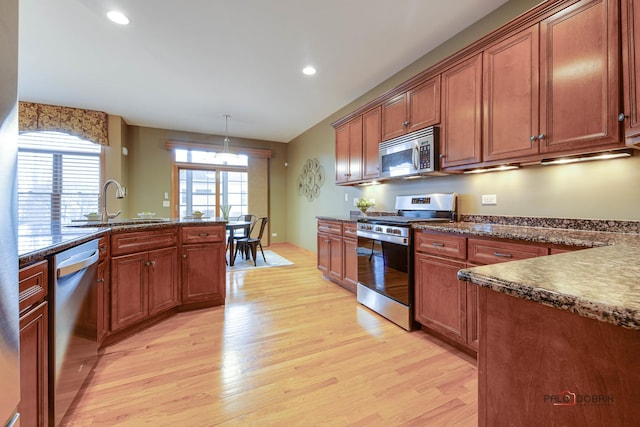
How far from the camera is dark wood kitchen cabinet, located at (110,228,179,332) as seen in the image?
2014 mm

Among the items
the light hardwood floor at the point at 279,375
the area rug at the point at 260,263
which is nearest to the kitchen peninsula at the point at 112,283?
the light hardwood floor at the point at 279,375

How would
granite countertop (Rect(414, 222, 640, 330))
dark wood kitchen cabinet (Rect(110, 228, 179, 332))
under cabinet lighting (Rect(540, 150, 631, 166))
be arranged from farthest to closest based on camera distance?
1. dark wood kitchen cabinet (Rect(110, 228, 179, 332))
2. under cabinet lighting (Rect(540, 150, 631, 166))
3. granite countertop (Rect(414, 222, 640, 330))

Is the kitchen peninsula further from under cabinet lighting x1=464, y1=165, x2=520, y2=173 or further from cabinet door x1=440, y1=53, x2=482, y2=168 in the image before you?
under cabinet lighting x1=464, y1=165, x2=520, y2=173

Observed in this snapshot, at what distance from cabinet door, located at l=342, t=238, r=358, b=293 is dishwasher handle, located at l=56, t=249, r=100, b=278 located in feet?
7.54

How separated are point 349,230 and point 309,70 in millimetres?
2009

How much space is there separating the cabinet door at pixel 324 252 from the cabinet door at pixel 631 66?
283 centimetres

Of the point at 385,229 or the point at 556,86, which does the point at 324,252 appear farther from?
the point at 556,86

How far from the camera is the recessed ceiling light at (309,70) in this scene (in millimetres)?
3208

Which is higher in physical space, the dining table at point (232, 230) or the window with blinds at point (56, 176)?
the window with blinds at point (56, 176)

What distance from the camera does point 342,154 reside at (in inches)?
156

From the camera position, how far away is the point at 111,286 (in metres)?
1.96

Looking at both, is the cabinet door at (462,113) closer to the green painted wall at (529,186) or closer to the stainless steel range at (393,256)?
the green painted wall at (529,186)

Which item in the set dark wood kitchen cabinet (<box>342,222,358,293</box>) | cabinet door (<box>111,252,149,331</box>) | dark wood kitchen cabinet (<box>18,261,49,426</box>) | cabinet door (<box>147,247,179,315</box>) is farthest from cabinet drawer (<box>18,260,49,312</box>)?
dark wood kitchen cabinet (<box>342,222,358,293</box>)

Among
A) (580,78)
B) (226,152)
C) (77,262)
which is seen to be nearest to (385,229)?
(580,78)
